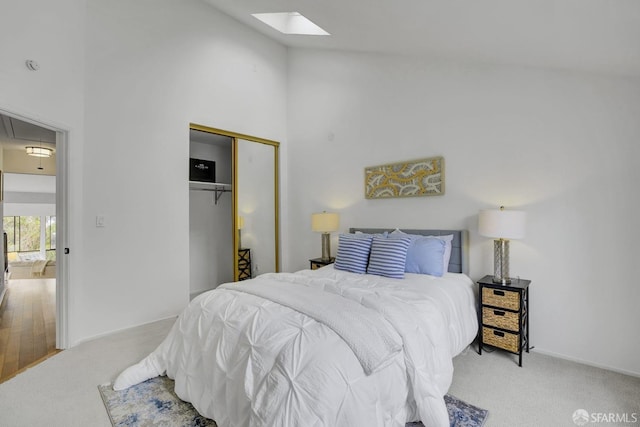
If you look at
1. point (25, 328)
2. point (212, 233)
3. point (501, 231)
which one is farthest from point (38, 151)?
point (501, 231)

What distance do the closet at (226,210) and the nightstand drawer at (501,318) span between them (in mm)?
3013

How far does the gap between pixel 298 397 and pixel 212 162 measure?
11.7 feet

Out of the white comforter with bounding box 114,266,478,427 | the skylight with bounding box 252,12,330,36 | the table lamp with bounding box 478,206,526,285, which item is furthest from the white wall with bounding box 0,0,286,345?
the table lamp with bounding box 478,206,526,285

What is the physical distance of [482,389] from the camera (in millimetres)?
2115

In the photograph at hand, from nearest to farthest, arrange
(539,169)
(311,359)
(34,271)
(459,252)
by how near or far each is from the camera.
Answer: (311,359), (539,169), (459,252), (34,271)

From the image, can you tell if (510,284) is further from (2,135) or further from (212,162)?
(2,135)

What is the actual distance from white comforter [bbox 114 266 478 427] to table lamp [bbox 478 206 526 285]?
0.71m

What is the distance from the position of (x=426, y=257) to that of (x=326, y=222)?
4.84 feet

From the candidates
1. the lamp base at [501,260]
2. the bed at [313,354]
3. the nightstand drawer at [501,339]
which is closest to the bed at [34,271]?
the bed at [313,354]

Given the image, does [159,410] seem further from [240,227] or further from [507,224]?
[507,224]

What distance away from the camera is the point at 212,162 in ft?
13.9

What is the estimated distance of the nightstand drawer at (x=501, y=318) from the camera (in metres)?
2.47

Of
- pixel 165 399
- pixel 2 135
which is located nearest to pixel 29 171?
pixel 2 135

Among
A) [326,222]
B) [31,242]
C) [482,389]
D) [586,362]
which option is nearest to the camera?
[482,389]
